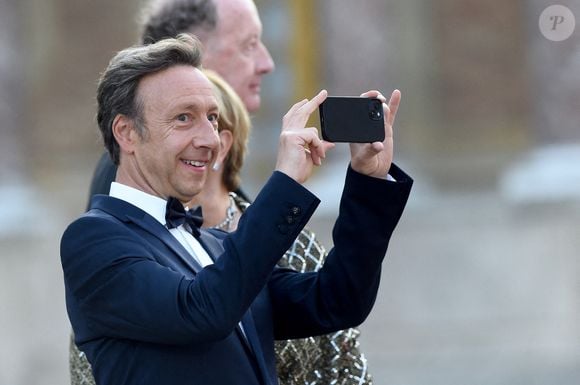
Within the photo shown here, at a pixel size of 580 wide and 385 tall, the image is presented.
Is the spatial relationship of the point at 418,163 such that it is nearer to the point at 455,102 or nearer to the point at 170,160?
the point at 455,102

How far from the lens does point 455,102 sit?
26.1 feet

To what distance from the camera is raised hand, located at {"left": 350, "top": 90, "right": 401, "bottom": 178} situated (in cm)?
275

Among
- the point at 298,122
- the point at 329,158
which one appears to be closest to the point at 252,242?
the point at 298,122

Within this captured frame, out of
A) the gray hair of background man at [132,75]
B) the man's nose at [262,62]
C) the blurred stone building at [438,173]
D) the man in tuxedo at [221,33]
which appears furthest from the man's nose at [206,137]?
the blurred stone building at [438,173]

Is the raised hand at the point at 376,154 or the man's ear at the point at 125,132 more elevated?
the raised hand at the point at 376,154

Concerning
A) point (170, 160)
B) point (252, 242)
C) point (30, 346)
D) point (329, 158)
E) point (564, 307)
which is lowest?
point (252, 242)

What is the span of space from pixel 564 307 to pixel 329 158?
1588 mm

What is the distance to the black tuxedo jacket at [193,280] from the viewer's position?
8.13 ft

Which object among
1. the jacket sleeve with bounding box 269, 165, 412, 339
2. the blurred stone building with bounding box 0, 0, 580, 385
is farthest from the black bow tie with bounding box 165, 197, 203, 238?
the blurred stone building with bounding box 0, 0, 580, 385

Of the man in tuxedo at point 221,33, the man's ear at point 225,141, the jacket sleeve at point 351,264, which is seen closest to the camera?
the jacket sleeve at point 351,264

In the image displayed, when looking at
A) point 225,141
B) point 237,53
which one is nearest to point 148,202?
point 225,141

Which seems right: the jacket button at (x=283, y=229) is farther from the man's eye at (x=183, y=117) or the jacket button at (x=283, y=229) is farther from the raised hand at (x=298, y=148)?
the man's eye at (x=183, y=117)

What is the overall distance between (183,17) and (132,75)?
1.28 metres

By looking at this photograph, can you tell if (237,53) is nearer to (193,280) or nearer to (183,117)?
(183,117)
